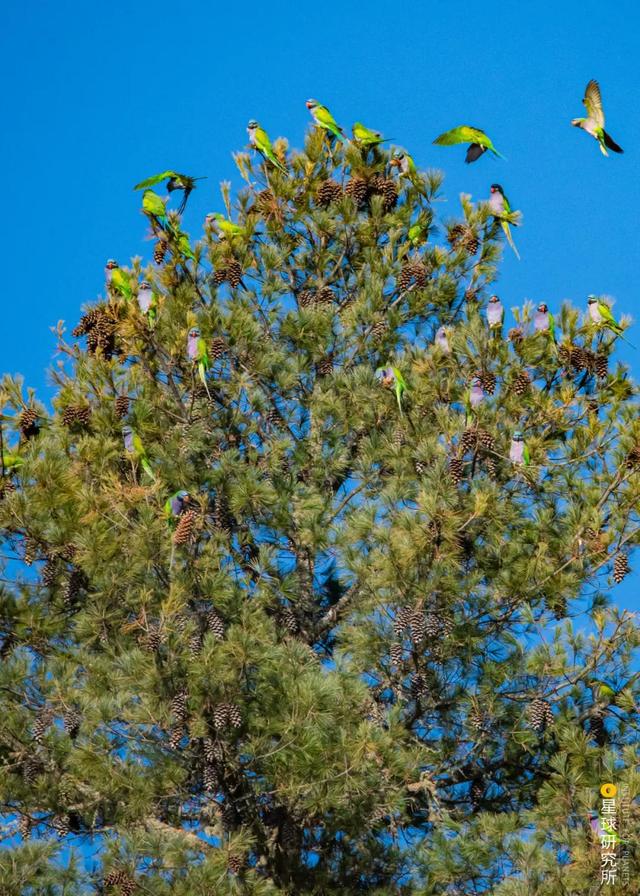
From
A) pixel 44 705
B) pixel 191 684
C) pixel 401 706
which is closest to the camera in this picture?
pixel 191 684

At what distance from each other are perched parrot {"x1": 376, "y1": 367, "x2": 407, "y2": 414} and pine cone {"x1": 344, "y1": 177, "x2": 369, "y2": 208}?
1473 mm

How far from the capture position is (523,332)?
7.65 meters

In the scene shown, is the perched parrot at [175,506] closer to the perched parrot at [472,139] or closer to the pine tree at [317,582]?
the pine tree at [317,582]

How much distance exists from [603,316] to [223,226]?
7.88 ft

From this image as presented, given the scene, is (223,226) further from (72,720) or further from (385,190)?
(72,720)

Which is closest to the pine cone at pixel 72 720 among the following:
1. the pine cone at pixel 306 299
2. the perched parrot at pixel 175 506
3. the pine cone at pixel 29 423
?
the perched parrot at pixel 175 506

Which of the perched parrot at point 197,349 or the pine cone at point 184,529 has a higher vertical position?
the perched parrot at point 197,349

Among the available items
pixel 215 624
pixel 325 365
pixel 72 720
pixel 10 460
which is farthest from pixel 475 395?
pixel 72 720

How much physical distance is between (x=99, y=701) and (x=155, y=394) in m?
2.37

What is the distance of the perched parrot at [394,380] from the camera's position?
7420 millimetres

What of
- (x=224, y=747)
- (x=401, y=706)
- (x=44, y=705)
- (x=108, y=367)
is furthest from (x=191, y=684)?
(x=108, y=367)

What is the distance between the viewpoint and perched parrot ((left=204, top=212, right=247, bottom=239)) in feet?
27.3

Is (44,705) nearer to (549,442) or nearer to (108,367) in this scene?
(108,367)

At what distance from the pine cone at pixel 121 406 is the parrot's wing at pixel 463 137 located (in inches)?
104
